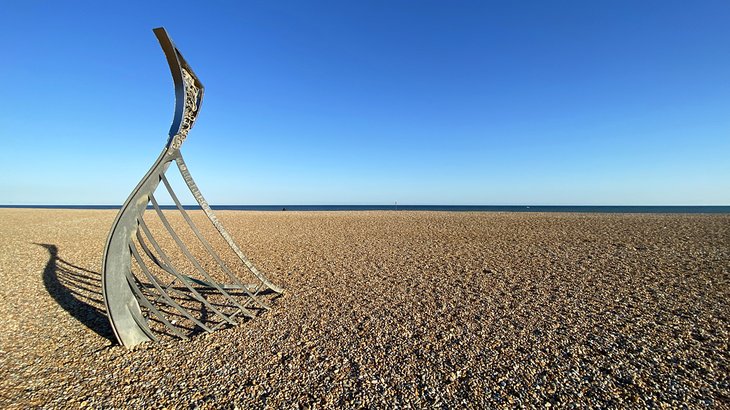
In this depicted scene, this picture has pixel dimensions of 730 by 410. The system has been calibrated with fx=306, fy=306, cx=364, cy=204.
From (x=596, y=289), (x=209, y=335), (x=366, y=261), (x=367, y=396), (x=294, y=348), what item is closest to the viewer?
(x=367, y=396)

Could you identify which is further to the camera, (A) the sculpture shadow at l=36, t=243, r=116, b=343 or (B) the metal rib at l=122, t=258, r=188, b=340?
(A) the sculpture shadow at l=36, t=243, r=116, b=343

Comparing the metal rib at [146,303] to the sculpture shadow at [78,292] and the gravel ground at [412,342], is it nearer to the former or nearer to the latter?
the gravel ground at [412,342]

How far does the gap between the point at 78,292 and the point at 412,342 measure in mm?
7532

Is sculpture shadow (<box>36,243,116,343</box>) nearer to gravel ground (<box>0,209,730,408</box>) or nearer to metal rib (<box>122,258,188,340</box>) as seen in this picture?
gravel ground (<box>0,209,730,408</box>)

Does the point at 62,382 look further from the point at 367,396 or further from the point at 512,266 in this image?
the point at 512,266

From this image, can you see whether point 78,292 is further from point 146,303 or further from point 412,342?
point 412,342

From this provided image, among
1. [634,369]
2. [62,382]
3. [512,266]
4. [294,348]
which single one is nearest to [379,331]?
[294,348]

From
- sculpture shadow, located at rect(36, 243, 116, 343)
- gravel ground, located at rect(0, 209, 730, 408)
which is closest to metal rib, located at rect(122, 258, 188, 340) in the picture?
gravel ground, located at rect(0, 209, 730, 408)

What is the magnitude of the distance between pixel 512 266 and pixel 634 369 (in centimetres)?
517

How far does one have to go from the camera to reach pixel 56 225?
722 inches

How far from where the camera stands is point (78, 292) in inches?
271

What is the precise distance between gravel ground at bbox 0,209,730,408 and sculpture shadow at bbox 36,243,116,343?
5cm

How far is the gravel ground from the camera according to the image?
11.1 feet

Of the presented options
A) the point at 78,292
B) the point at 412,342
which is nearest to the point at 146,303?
the point at 412,342
